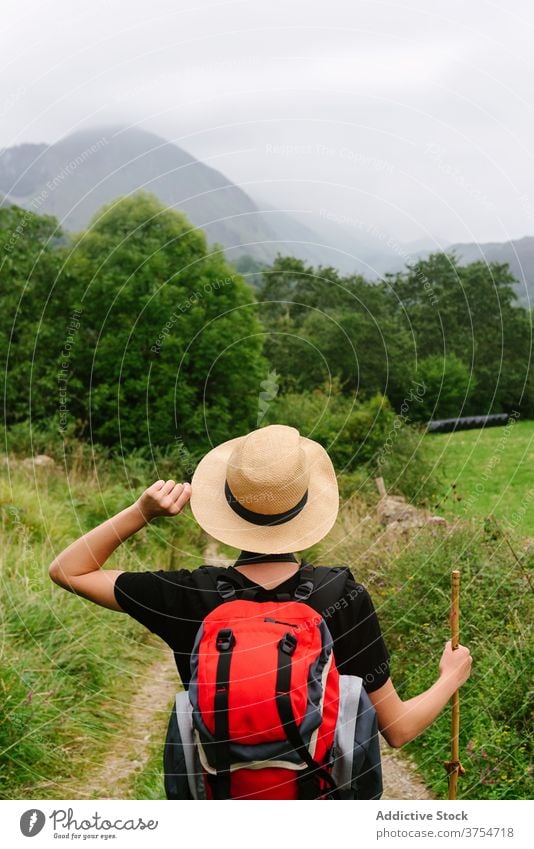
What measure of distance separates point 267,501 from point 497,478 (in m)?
4.04

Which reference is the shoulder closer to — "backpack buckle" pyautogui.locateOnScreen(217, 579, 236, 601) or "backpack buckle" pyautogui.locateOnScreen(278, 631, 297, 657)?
"backpack buckle" pyautogui.locateOnScreen(217, 579, 236, 601)

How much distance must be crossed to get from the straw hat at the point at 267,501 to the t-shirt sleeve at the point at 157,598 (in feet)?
0.48

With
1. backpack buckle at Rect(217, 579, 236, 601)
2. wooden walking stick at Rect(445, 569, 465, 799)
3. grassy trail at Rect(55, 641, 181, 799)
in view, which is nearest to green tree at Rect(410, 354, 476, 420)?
grassy trail at Rect(55, 641, 181, 799)

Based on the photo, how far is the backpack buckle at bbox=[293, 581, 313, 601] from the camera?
193 centimetres

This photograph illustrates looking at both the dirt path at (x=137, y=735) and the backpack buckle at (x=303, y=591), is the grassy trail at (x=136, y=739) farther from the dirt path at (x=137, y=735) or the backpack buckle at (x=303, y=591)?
the backpack buckle at (x=303, y=591)

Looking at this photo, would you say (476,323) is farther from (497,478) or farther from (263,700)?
(263,700)

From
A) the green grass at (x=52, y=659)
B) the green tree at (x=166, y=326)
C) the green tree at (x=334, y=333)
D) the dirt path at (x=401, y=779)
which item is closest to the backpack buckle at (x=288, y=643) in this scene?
the dirt path at (x=401, y=779)

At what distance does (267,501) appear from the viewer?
206 cm

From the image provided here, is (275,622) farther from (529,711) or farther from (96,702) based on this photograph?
(96,702)

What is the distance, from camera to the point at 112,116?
3904 millimetres

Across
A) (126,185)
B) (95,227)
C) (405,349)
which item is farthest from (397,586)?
(95,227)

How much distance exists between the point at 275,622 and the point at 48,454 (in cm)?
783

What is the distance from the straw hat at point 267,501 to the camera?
2027 mm

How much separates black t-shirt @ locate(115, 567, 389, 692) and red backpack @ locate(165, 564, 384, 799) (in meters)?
0.04
